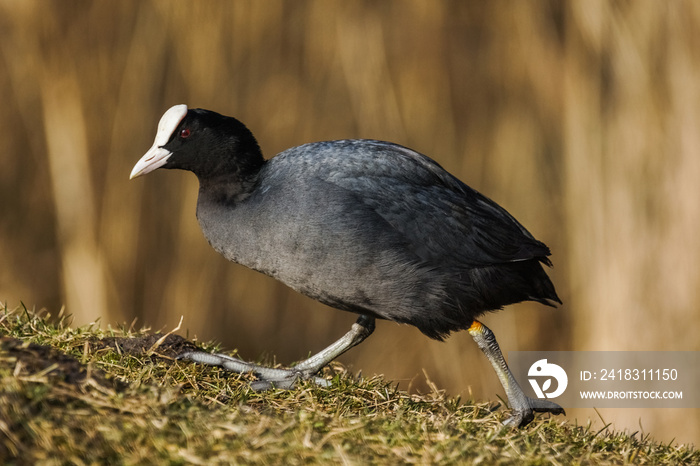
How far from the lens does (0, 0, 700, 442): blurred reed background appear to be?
5.77 metres

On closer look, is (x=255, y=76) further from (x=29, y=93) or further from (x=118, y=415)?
(x=118, y=415)

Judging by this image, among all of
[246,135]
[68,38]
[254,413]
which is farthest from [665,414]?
[68,38]

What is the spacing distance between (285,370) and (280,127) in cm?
301

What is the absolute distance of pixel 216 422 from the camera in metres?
2.11

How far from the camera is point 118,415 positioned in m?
2.07

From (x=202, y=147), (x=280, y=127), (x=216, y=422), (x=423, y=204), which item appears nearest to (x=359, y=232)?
(x=423, y=204)

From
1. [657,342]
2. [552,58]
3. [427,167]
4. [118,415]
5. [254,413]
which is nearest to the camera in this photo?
[118,415]

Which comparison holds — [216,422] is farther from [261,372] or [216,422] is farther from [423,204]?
[423,204]

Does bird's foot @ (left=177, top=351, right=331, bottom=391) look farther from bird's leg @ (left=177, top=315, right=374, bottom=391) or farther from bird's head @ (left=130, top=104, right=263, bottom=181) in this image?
bird's head @ (left=130, top=104, right=263, bottom=181)

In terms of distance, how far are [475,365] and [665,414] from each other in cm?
127

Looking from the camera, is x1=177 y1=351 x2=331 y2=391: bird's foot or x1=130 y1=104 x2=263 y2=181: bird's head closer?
x1=177 y1=351 x2=331 y2=391: bird's foot

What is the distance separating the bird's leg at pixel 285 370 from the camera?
3.06 m

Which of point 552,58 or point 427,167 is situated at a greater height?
point 552,58

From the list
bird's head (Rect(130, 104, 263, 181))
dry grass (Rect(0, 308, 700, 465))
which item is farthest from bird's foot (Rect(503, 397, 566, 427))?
bird's head (Rect(130, 104, 263, 181))
